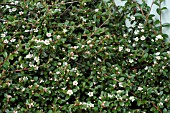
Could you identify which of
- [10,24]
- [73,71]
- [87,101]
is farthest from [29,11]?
[87,101]

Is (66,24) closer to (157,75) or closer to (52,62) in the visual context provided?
(52,62)

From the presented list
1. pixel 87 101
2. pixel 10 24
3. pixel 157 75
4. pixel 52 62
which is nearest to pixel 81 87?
pixel 87 101

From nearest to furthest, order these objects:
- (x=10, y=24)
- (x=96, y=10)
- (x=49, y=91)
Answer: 1. (x=49, y=91)
2. (x=10, y=24)
3. (x=96, y=10)

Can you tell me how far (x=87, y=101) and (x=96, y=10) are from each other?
88cm

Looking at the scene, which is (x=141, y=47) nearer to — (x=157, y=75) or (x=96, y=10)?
(x=157, y=75)

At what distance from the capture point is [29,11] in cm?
291

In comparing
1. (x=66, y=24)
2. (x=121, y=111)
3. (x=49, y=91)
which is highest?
(x=66, y=24)

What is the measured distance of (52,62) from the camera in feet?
8.39

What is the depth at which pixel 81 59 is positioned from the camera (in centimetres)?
266

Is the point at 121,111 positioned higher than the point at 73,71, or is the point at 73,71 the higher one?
the point at 73,71

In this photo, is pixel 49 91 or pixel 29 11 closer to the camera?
pixel 49 91

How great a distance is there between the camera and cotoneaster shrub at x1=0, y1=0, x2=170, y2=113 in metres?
2.40

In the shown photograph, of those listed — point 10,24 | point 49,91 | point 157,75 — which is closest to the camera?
point 49,91

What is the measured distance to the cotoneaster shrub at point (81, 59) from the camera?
2404mm
